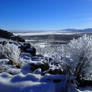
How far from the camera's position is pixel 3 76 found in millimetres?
4750

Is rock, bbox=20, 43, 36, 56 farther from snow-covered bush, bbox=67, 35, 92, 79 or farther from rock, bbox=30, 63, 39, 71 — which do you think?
snow-covered bush, bbox=67, 35, 92, 79

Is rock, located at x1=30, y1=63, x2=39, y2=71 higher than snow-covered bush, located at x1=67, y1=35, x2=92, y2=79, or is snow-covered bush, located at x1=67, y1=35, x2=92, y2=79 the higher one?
snow-covered bush, located at x1=67, y1=35, x2=92, y2=79

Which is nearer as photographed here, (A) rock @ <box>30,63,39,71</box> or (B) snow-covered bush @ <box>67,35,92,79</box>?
(B) snow-covered bush @ <box>67,35,92,79</box>

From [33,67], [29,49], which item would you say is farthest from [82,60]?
[29,49]

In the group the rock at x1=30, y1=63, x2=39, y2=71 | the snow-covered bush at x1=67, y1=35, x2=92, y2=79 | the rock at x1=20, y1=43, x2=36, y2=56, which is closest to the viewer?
the snow-covered bush at x1=67, y1=35, x2=92, y2=79

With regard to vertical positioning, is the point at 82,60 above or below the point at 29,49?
above

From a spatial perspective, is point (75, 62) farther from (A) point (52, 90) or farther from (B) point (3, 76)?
(B) point (3, 76)

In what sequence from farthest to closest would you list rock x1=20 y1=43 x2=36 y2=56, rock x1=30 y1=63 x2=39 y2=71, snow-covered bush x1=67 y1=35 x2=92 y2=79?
rock x1=20 y1=43 x2=36 y2=56, rock x1=30 y1=63 x2=39 y2=71, snow-covered bush x1=67 y1=35 x2=92 y2=79

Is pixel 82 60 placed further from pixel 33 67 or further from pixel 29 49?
pixel 29 49

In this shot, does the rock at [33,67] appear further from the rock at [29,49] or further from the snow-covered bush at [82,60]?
the rock at [29,49]

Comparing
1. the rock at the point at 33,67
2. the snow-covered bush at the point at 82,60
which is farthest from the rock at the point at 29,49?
the snow-covered bush at the point at 82,60

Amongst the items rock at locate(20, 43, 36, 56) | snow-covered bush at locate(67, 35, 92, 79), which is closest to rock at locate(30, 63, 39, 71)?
snow-covered bush at locate(67, 35, 92, 79)

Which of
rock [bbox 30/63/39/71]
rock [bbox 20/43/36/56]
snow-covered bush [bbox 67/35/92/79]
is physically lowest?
rock [bbox 20/43/36/56]

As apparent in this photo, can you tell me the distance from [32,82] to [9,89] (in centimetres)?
70
